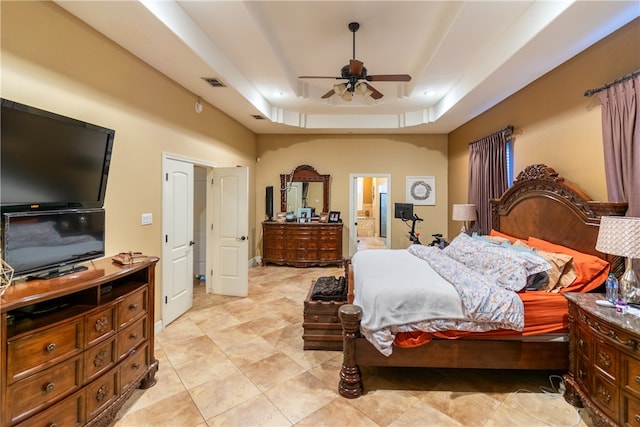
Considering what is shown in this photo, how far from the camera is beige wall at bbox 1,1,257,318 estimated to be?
189 cm

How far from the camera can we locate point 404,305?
215 centimetres

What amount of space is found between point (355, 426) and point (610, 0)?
3385 millimetres

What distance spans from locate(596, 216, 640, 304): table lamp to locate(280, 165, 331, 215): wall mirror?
16.2 ft

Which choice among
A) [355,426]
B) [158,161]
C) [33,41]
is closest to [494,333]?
[355,426]

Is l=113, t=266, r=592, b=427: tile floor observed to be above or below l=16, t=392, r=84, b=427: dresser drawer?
below

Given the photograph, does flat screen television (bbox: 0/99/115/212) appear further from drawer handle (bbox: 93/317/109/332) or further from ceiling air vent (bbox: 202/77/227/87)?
ceiling air vent (bbox: 202/77/227/87)

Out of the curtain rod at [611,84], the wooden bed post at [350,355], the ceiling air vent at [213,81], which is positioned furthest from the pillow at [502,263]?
the ceiling air vent at [213,81]

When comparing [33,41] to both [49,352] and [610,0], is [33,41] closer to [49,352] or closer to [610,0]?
[49,352]

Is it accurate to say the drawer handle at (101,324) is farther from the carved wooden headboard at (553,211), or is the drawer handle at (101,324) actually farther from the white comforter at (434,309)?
the carved wooden headboard at (553,211)

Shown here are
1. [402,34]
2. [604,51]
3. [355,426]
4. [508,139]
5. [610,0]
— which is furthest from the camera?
[508,139]

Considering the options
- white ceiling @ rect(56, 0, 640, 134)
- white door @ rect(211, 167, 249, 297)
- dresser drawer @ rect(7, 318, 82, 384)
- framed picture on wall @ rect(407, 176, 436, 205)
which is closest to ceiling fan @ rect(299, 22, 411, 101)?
white ceiling @ rect(56, 0, 640, 134)

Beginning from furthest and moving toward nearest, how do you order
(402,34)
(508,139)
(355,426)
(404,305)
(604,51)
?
(508,139) → (402,34) → (604,51) → (404,305) → (355,426)

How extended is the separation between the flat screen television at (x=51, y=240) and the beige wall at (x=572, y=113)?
4.13m

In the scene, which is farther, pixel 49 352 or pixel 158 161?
pixel 158 161
